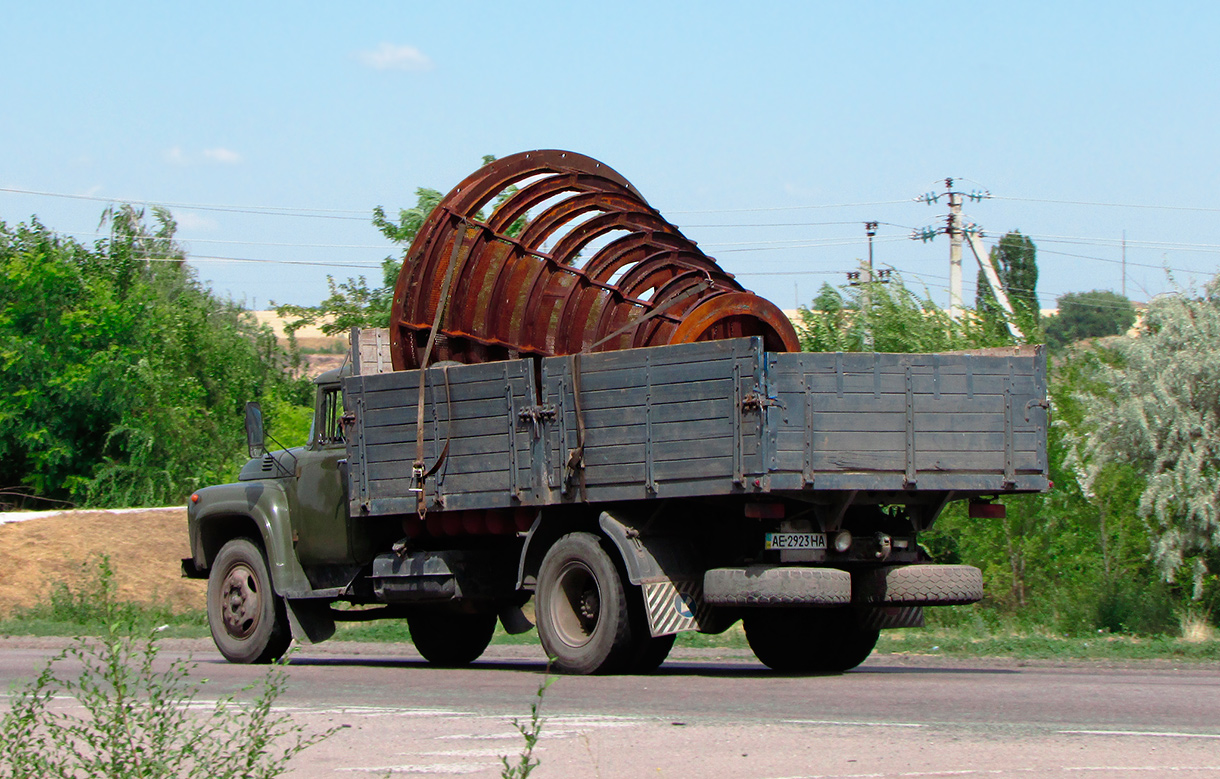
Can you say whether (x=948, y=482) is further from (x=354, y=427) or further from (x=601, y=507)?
(x=354, y=427)

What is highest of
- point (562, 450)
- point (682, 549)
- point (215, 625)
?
point (562, 450)

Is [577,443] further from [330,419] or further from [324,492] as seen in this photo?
[330,419]

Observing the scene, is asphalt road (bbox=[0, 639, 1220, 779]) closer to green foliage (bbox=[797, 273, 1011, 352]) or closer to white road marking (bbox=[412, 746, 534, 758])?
white road marking (bbox=[412, 746, 534, 758])

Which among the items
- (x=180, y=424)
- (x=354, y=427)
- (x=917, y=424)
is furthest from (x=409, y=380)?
(x=180, y=424)

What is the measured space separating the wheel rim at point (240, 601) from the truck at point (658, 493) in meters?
0.06

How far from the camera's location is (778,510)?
33.5ft

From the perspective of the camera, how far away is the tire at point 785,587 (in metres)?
10.1

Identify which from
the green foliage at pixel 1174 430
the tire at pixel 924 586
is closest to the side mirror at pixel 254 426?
the tire at pixel 924 586

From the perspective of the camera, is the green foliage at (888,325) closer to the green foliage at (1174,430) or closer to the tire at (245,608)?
the green foliage at (1174,430)

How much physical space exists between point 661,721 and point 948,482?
3.51m

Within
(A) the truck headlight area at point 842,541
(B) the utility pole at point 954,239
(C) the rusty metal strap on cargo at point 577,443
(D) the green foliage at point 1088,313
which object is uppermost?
(D) the green foliage at point 1088,313

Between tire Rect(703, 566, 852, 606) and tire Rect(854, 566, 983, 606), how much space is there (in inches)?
21.8

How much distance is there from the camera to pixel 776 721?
7883 mm

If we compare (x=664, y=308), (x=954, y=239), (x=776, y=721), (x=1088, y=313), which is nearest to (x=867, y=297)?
A: (x=664, y=308)
